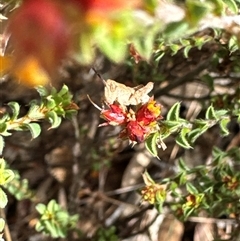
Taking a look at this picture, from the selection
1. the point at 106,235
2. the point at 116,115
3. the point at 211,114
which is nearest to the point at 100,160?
the point at 106,235

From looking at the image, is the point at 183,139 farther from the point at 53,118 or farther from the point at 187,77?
the point at 187,77

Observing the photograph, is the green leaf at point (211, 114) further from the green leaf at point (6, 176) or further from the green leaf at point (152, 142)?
the green leaf at point (6, 176)

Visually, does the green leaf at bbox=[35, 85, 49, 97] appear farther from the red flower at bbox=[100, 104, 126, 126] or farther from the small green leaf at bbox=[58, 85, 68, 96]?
the red flower at bbox=[100, 104, 126, 126]

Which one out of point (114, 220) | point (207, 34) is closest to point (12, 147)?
point (114, 220)

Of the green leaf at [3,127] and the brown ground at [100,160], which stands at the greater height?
the green leaf at [3,127]

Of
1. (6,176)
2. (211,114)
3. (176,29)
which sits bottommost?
(211,114)

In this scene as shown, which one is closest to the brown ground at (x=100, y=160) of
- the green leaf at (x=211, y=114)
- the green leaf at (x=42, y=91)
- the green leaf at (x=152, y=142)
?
the green leaf at (x=211, y=114)

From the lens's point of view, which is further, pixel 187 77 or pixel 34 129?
pixel 187 77

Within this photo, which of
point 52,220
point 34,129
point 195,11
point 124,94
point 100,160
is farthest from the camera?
point 100,160

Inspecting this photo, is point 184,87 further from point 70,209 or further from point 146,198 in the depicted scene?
point 146,198
